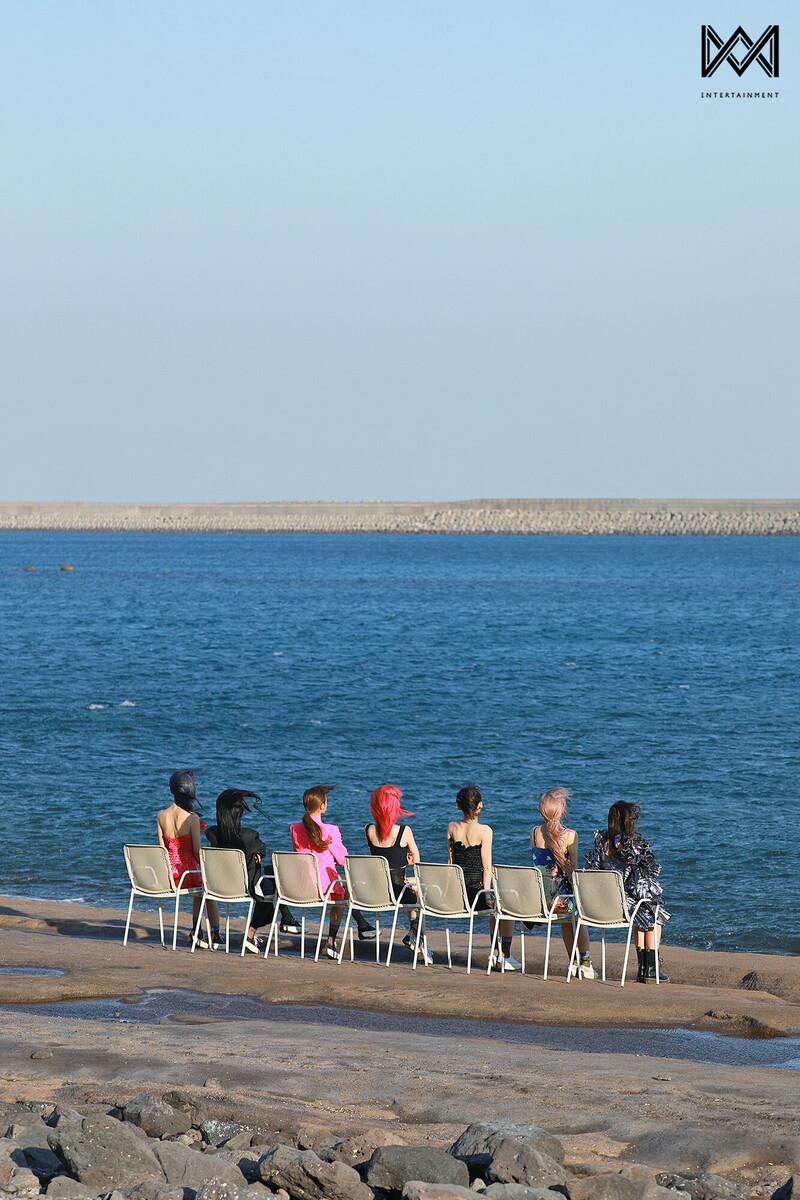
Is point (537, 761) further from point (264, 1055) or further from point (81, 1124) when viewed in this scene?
point (81, 1124)

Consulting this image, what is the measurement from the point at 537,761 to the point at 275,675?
14.9 metres

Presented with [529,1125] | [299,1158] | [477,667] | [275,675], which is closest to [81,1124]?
[299,1158]

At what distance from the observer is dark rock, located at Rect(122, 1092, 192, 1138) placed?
554cm

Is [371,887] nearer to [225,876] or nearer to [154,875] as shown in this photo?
[225,876]

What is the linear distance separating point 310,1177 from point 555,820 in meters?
4.43

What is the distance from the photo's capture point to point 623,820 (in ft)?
28.7

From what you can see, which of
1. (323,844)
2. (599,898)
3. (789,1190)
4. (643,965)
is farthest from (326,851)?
(789,1190)

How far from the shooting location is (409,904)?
9336 mm

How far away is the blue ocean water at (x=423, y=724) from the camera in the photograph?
15.2 m

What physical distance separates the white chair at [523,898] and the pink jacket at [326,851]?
1260 millimetres

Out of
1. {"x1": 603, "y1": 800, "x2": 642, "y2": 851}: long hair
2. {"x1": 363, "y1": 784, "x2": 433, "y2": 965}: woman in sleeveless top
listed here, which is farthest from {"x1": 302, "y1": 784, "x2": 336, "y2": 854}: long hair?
Answer: {"x1": 603, "y1": 800, "x2": 642, "y2": 851}: long hair

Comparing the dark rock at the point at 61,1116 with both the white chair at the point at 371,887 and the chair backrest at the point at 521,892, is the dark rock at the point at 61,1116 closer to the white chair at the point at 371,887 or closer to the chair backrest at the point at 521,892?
the white chair at the point at 371,887

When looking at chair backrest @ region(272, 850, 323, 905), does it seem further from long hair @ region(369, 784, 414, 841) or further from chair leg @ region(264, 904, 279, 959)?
long hair @ region(369, 784, 414, 841)

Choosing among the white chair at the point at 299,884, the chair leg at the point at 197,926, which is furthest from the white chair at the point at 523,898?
the chair leg at the point at 197,926
